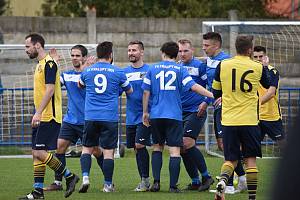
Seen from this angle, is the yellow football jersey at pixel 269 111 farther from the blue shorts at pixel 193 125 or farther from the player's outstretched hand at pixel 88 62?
the player's outstretched hand at pixel 88 62

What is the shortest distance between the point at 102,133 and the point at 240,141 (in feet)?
6.89

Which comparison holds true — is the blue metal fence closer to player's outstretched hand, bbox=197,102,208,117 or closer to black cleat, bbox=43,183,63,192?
black cleat, bbox=43,183,63,192

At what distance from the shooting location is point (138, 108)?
33.1 ft

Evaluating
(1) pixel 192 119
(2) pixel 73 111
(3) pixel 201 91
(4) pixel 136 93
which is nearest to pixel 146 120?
(4) pixel 136 93

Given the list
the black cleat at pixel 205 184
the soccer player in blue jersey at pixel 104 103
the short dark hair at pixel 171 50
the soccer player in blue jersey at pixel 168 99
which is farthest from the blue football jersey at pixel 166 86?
the black cleat at pixel 205 184

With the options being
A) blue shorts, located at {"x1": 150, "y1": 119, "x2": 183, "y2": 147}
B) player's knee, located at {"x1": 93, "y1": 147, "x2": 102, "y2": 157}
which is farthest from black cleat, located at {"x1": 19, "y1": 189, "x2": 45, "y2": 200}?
blue shorts, located at {"x1": 150, "y1": 119, "x2": 183, "y2": 147}

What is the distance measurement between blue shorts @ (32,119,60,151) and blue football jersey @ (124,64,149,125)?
160 centimetres

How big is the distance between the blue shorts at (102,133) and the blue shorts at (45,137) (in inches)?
31.1

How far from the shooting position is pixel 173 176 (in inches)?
375

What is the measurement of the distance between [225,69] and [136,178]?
3.90 m

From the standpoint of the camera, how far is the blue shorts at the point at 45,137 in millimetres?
8586

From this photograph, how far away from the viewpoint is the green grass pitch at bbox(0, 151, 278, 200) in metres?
9.00

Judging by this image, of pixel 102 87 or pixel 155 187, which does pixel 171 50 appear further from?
pixel 155 187

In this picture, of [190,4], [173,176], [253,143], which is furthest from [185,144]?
[190,4]
